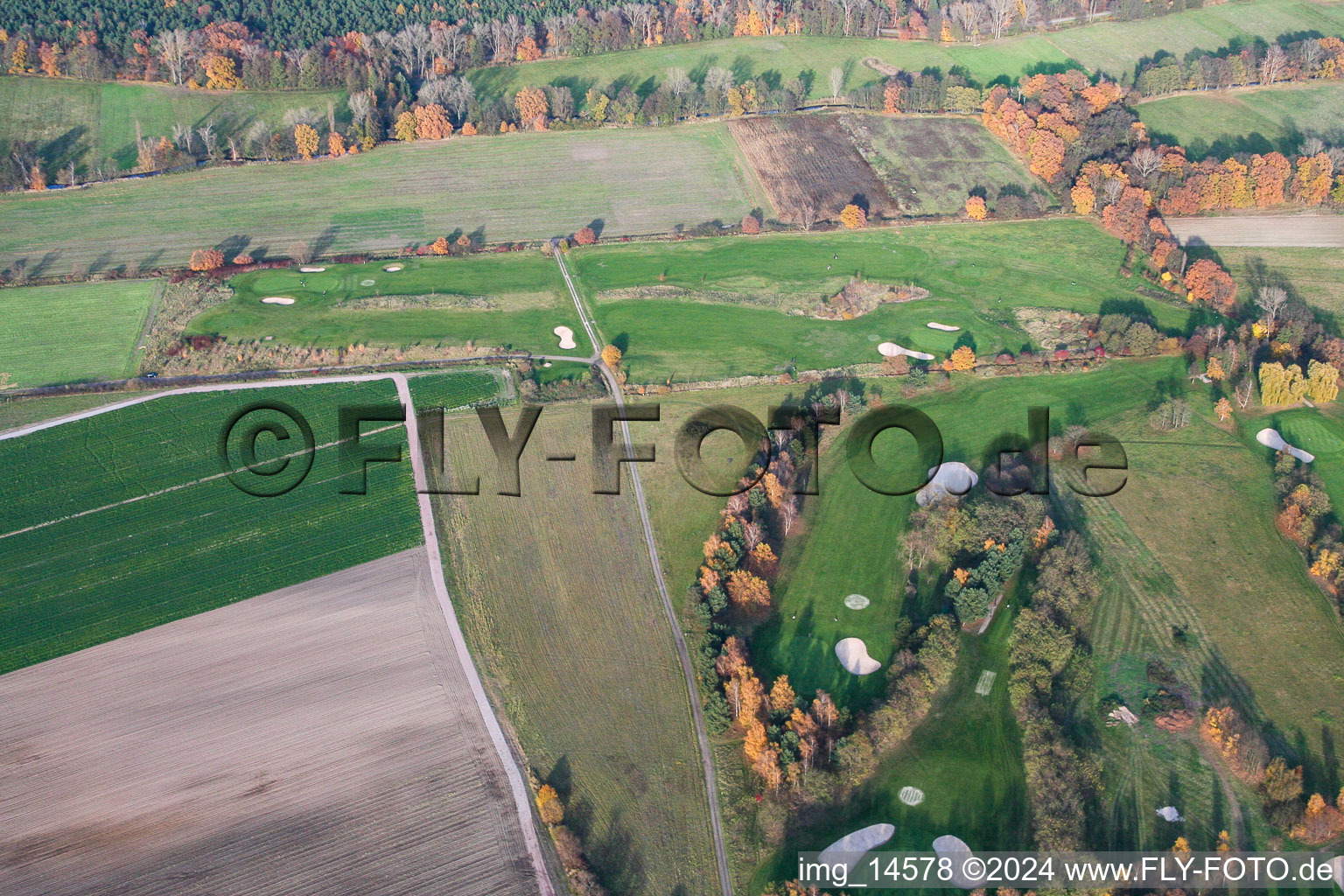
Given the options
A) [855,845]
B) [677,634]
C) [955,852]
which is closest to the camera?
[955,852]

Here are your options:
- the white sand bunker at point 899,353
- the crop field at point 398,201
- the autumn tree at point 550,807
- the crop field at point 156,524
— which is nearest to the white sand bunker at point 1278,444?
the white sand bunker at point 899,353

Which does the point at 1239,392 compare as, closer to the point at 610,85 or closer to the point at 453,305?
the point at 453,305

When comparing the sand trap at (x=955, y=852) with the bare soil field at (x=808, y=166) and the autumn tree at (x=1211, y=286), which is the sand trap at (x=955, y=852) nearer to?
the autumn tree at (x=1211, y=286)

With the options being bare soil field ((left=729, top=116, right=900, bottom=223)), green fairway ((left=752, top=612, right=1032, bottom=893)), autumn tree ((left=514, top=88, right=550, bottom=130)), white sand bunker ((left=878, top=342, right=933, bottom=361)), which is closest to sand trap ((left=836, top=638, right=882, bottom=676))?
green fairway ((left=752, top=612, right=1032, bottom=893))

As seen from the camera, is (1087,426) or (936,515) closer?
(936,515)

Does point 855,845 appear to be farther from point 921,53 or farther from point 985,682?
point 921,53

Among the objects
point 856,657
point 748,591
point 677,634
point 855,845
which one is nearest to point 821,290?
point 748,591

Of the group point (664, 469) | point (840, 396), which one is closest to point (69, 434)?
point (664, 469)
